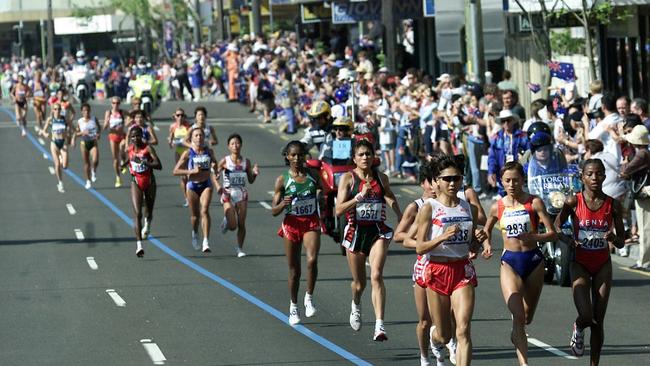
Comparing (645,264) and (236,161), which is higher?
(236,161)

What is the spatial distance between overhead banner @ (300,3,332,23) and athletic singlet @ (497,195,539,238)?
149ft

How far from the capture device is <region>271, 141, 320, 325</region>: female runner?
56.0 ft

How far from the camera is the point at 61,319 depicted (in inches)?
731

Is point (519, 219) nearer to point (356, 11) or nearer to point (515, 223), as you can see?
point (515, 223)

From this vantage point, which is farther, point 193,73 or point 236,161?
point 193,73

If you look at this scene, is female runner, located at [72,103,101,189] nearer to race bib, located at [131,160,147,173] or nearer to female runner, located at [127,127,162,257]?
female runner, located at [127,127,162,257]

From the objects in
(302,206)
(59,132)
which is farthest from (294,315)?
(59,132)

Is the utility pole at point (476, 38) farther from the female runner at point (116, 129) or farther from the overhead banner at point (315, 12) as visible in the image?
the overhead banner at point (315, 12)

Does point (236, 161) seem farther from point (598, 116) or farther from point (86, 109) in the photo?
point (86, 109)

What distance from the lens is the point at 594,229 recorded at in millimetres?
14188

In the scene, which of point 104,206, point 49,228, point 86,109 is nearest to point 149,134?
point 49,228

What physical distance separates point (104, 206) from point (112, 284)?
10499 mm

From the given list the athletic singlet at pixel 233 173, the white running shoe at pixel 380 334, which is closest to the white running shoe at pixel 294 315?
the white running shoe at pixel 380 334

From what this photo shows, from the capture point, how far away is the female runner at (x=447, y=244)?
13188mm
